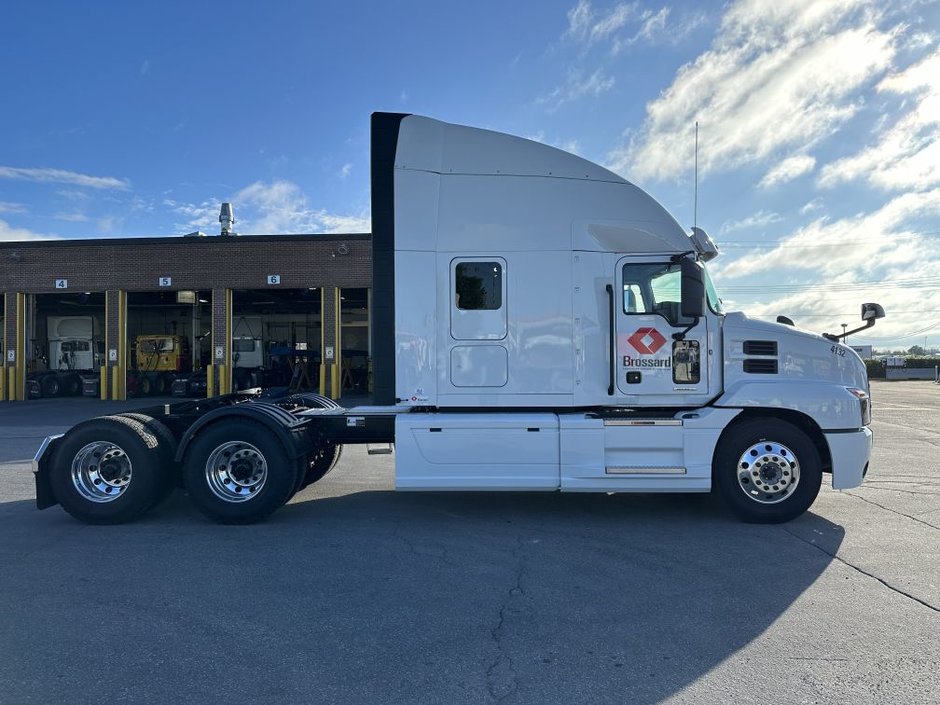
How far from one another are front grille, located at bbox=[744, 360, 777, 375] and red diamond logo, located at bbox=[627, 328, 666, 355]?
0.92 meters

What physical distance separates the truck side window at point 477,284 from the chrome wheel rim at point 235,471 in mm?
2716

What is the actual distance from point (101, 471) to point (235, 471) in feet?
4.82

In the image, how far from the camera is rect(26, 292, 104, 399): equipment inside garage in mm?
24609

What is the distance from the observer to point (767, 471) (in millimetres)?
5953

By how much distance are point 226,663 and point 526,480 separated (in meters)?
3.34

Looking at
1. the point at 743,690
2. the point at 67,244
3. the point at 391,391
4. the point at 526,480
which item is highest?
the point at 67,244

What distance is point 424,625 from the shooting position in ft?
12.4

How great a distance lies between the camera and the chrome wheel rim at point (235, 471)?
6121 millimetres

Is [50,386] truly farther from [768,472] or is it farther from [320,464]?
[768,472]

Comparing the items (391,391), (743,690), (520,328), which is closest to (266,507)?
(391,391)

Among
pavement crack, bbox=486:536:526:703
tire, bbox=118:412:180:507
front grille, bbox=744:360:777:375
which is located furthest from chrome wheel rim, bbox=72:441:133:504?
front grille, bbox=744:360:777:375

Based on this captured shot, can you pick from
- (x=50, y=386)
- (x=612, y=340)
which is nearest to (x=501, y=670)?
(x=612, y=340)

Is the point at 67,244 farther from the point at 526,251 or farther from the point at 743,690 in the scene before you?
the point at 743,690

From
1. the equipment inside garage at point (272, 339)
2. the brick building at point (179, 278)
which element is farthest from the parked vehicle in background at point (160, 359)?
the brick building at point (179, 278)
